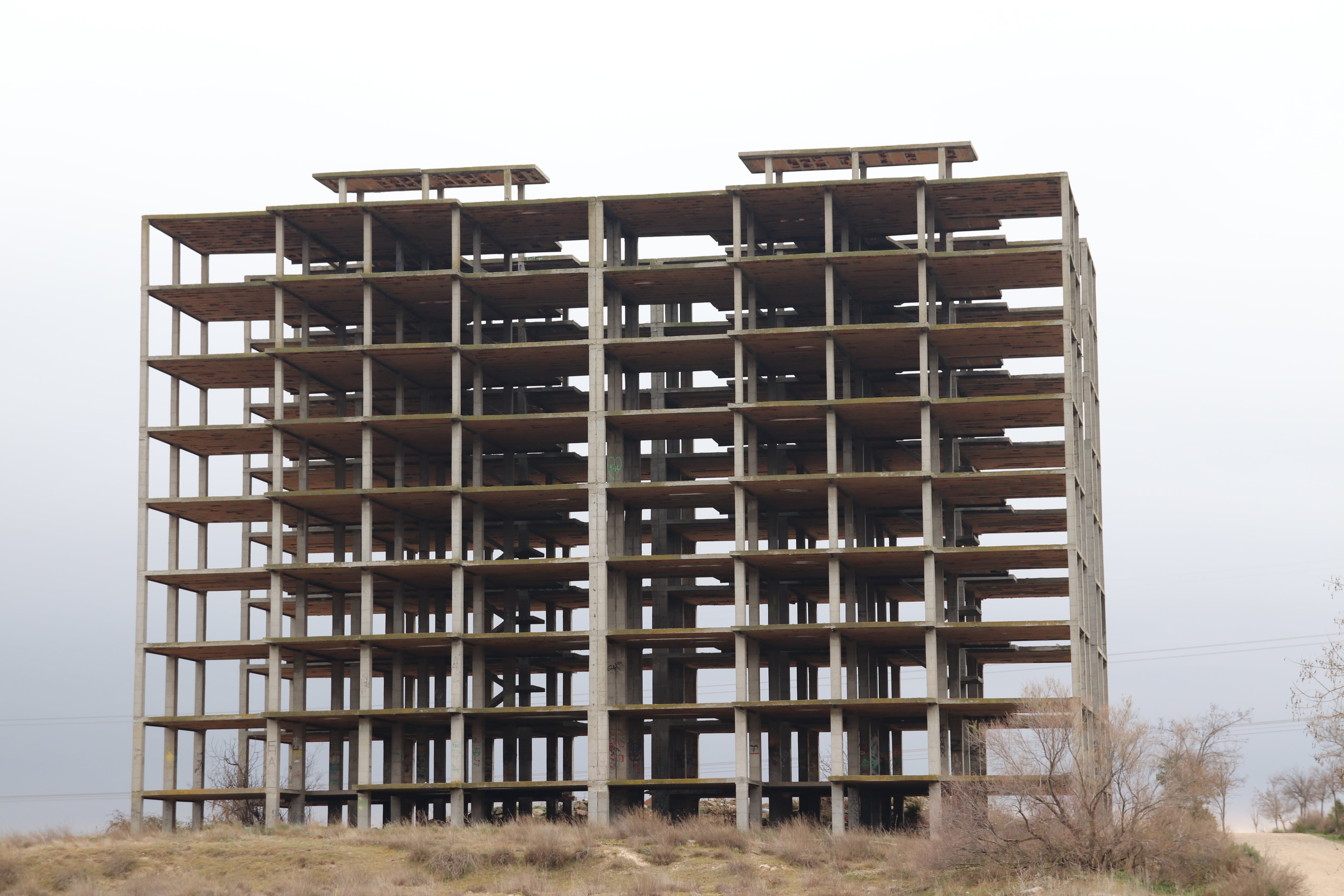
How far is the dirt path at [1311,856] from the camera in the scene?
47844mm

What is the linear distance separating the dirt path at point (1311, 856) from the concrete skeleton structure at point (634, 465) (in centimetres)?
822

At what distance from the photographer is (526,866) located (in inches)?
1833

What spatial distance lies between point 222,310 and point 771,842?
93.7 feet

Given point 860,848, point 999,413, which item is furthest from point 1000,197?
point 860,848

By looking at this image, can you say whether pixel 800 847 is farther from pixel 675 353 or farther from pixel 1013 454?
pixel 1013 454

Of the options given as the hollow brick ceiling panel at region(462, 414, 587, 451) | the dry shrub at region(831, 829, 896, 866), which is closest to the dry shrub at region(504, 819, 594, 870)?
the dry shrub at region(831, 829, 896, 866)

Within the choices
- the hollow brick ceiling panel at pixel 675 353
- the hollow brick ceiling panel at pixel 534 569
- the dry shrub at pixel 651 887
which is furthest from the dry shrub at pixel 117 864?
the hollow brick ceiling panel at pixel 675 353

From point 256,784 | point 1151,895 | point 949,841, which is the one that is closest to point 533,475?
point 256,784

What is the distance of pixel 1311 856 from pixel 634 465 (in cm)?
2624

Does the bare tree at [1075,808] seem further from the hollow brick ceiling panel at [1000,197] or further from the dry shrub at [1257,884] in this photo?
the hollow brick ceiling panel at [1000,197]

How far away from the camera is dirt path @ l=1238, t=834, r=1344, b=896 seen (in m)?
47.8

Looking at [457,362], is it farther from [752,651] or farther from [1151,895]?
[1151,895]

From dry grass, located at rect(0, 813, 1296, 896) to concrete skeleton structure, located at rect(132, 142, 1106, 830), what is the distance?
5482 mm

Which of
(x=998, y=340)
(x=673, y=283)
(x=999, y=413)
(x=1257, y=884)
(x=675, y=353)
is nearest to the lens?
(x=1257, y=884)
